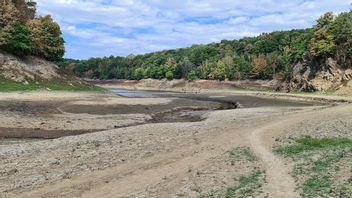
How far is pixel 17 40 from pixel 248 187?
6406 cm

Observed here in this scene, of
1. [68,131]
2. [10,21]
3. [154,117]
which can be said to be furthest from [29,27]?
[68,131]

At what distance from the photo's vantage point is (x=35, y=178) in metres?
16.1

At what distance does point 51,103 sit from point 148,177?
33359 mm

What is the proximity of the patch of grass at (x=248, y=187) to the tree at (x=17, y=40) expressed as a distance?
60.5m

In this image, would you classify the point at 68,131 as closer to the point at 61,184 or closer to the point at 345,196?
the point at 61,184

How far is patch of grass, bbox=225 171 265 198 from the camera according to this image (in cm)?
1399

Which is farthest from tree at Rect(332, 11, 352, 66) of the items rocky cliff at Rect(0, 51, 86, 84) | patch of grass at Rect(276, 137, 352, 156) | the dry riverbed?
patch of grass at Rect(276, 137, 352, 156)

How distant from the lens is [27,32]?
75.2m

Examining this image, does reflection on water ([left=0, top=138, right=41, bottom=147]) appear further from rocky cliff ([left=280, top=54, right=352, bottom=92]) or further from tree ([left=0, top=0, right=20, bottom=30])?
rocky cliff ([left=280, top=54, right=352, bottom=92])

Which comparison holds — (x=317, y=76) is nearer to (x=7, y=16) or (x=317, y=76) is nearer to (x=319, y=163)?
(x=7, y=16)

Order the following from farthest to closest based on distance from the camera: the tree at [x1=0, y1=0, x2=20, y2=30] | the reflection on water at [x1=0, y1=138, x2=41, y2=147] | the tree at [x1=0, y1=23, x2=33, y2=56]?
the tree at [x1=0, y1=0, x2=20, y2=30], the tree at [x1=0, y1=23, x2=33, y2=56], the reflection on water at [x1=0, y1=138, x2=41, y2=147]

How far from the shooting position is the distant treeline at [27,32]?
70562mm

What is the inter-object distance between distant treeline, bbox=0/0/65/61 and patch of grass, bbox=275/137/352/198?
2237 inches

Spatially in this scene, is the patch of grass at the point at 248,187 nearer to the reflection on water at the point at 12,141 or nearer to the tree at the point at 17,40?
the reflection on water at the point at 12,141
